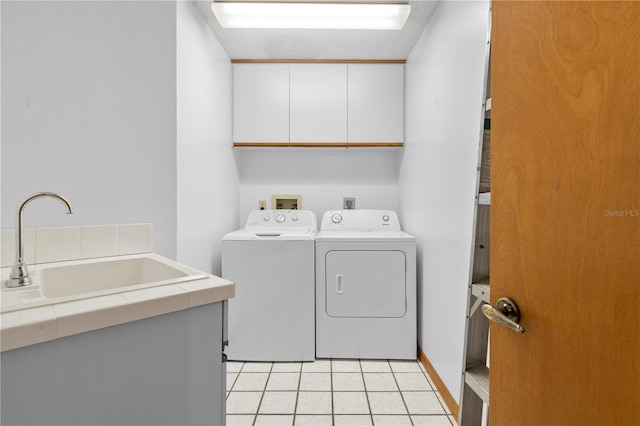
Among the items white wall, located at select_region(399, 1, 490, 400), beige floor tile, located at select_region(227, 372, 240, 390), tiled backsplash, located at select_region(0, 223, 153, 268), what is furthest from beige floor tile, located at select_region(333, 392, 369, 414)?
tiled backsplash, located at select_region(0, 223, 153, 268)

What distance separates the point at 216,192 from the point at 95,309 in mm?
1611

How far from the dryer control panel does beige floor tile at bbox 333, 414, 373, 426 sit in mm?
1401

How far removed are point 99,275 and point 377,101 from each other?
232 centimetres

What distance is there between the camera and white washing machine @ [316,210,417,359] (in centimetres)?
220

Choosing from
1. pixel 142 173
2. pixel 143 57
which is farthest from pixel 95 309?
pixel 143 57

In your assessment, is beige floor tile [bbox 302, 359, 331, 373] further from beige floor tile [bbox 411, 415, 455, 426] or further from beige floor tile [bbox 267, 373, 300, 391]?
beige floor tile [bbox 411, 415, 455, 426]

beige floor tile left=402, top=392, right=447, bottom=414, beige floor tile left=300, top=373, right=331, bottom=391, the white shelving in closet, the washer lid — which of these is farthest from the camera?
the washer lid

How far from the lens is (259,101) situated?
2.67 meters

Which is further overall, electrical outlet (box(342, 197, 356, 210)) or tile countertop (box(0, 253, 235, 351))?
electrical outlet (box(342, 197, 356, 210))

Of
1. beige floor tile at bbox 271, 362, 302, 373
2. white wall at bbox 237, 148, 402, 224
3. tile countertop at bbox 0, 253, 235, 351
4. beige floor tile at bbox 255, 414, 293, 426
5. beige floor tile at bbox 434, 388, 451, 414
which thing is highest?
white wall at bbox 237, 148, 402, 224

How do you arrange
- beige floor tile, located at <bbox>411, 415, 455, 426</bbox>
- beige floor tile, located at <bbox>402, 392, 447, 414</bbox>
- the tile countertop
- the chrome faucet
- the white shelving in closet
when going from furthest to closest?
beige floor tile, located at <bbox>402, 392, 447, 414</bbox>, beige floor tile, located at <bbox>411, 415, 455, 426</bbox>, the white shelving in closet, the chrome faucet, the tile countertop

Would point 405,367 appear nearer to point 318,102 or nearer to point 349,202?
point 349,202

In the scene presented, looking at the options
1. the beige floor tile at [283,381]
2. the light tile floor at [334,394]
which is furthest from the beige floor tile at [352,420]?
the beige floor tile at [283,381]

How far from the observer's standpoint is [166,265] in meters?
1.24
